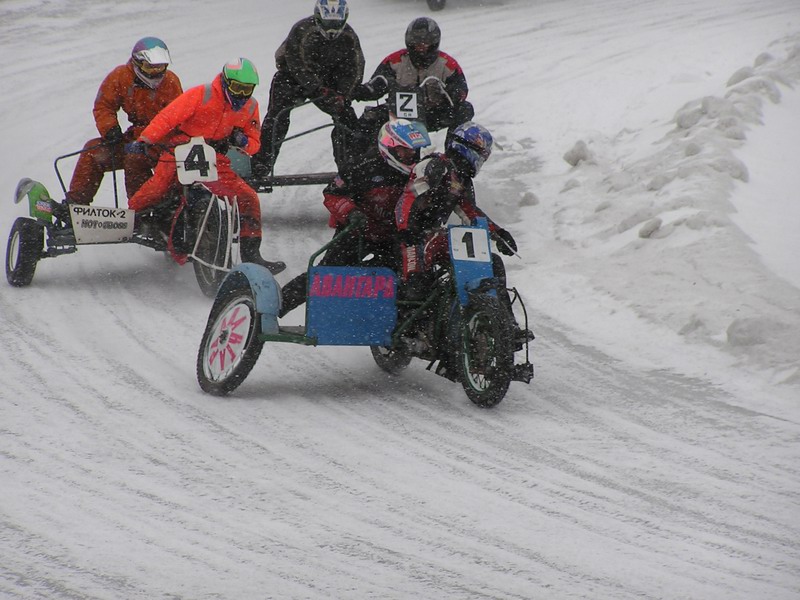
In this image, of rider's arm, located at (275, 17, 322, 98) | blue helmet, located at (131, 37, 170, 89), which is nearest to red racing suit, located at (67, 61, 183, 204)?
blue helmet, located at (131, 37, 170, 89)

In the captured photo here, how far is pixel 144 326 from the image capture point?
954cm

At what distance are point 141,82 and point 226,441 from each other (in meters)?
5.08

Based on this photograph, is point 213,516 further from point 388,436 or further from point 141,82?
point 141,82

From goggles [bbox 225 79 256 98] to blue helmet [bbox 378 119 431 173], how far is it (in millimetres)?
2559

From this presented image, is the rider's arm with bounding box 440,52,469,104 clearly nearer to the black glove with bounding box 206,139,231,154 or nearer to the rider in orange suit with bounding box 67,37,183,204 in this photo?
the black glove with bounding box 206,139,231,154

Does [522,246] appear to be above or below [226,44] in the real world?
below

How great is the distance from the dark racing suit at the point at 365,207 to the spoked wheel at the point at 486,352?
0.88m

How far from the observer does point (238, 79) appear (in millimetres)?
10023

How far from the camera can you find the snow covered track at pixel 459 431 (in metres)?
5.17

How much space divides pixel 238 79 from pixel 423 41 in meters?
2.33

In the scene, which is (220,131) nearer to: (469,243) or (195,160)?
(195,160)

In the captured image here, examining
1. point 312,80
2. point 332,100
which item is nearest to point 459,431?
point 332,100

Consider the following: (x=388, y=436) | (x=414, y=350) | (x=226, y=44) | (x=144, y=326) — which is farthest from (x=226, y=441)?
(x=226, y=44)

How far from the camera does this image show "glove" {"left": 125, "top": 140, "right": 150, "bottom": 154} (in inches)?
396
